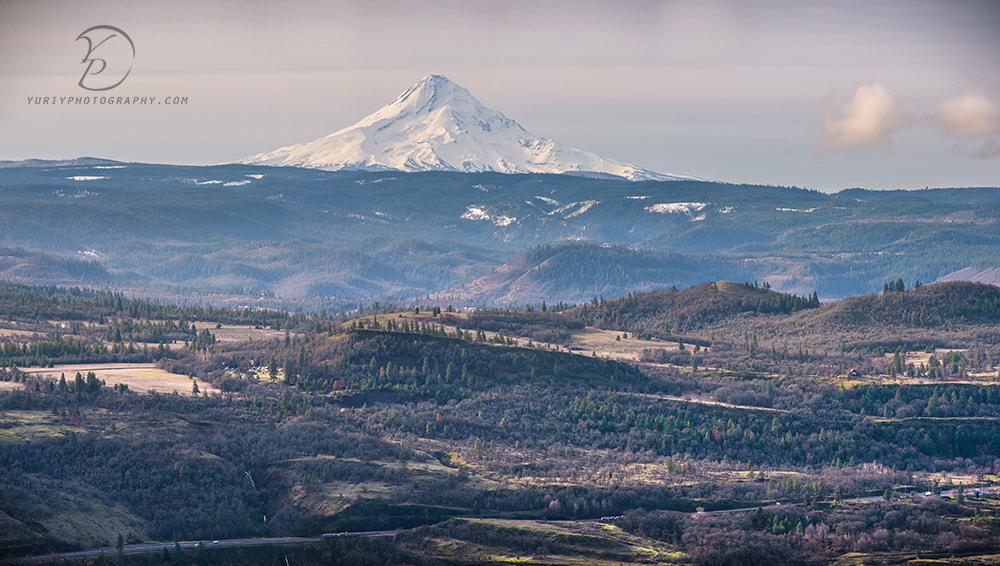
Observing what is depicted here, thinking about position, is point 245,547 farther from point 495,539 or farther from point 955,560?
point 955,560

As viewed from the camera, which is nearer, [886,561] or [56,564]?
[56,564]

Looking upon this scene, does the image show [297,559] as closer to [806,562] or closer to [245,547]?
[245,547]

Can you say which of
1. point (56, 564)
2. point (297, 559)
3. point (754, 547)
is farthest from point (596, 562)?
point (56, 564)

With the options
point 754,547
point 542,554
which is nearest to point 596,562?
point 542,554

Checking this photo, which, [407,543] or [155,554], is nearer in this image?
[155,554]

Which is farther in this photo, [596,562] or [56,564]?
[596,562]

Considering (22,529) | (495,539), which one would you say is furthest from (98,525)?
(495,539)

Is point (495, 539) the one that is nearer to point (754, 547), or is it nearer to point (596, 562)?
point (596, 562)
